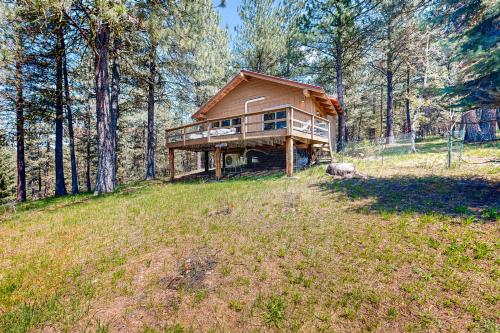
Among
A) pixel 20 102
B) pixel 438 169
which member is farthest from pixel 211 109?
pixel 438 169

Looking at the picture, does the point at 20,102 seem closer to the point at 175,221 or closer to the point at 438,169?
the point at 175,221

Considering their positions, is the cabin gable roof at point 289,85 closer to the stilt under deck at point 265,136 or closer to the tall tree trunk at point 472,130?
the stilt under deck at point 265,136

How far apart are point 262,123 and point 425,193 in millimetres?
8464

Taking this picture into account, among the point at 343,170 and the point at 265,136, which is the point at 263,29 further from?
the point at 343,170

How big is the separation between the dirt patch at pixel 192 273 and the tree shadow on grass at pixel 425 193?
4252 mm

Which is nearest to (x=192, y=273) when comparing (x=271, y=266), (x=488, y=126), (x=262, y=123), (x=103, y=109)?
(x=271, y=266)

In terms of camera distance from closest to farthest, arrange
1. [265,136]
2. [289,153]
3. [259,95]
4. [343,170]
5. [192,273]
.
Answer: [192,273], [343,170], [289,153], [265,136], [259,95]

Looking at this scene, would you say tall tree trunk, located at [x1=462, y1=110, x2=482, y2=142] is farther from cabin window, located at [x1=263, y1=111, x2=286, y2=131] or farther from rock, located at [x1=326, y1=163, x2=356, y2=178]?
cabin window, located at [x1=263, y1=111, x2=286, y2=131]

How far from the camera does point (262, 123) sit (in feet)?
43.5

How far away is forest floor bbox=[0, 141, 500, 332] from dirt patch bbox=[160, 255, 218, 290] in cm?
3

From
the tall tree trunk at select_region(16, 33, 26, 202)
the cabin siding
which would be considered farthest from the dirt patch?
the tall tree trunk at select_region(16, 33, 26, 202)

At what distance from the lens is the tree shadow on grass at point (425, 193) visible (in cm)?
568

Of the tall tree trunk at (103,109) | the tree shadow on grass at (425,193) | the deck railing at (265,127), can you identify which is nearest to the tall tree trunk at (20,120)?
the tall tree trunk at (103,109)

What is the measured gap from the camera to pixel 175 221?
640 cm
